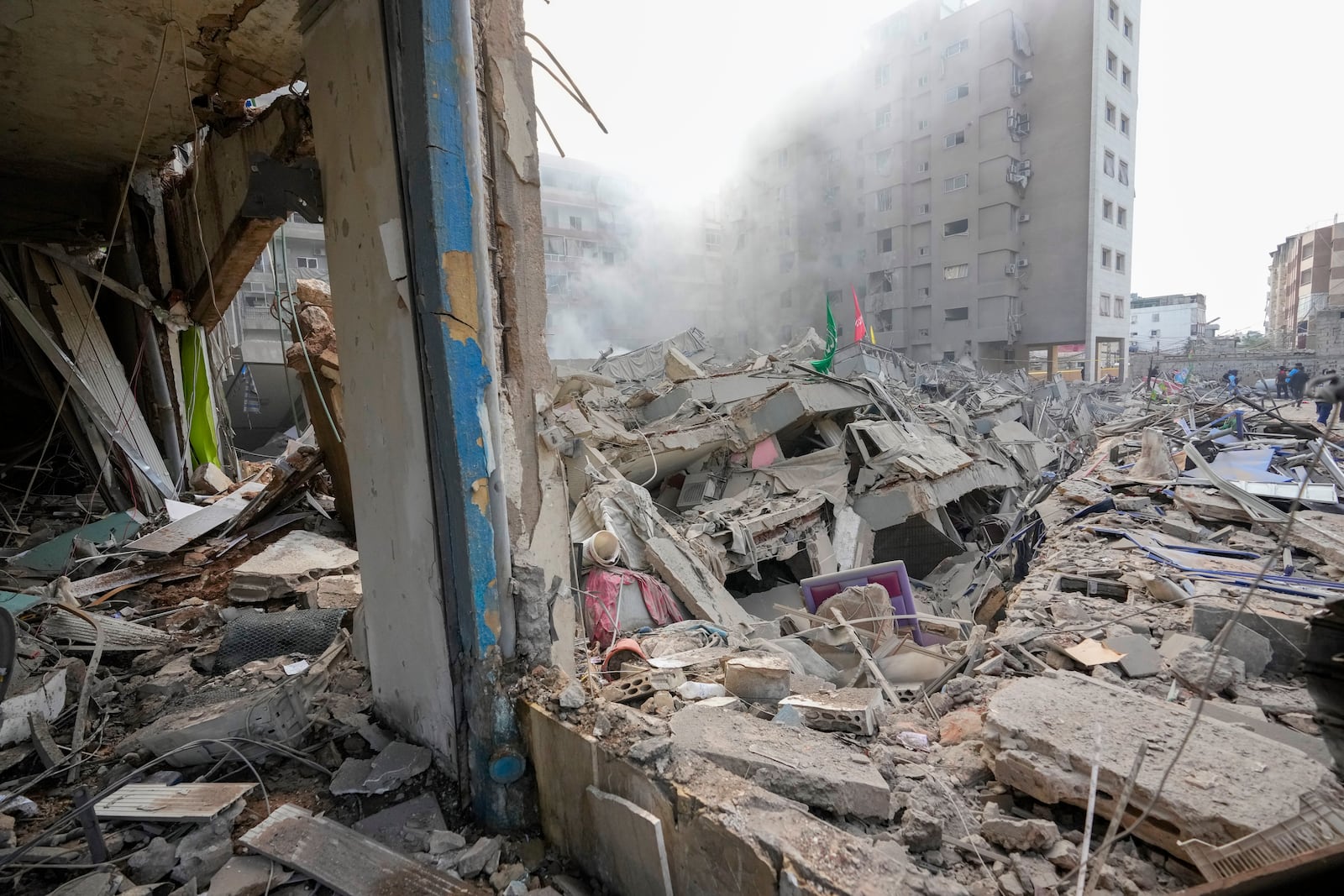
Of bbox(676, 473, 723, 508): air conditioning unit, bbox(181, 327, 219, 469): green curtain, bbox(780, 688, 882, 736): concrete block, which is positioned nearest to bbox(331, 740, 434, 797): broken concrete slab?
bbox(780, 688, 882, 736): concrete block

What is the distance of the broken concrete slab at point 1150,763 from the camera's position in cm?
164

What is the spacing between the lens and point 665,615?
4.98 meters

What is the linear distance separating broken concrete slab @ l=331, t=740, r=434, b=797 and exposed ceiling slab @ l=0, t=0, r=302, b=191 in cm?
355

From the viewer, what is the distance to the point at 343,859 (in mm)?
1967

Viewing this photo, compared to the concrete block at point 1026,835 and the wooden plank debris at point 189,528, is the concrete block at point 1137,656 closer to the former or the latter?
the concrete block at point 1026,835

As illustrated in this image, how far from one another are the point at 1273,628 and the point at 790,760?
2441mm

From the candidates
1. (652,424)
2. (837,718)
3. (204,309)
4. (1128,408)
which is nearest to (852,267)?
(1128,408)

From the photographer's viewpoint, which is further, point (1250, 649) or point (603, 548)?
point (603, 548)

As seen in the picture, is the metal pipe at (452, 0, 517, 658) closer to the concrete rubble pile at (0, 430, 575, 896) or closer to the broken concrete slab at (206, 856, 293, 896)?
the concrete rubble pile at (0, 430, 575, 896)

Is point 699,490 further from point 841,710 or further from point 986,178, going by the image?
point 986,178

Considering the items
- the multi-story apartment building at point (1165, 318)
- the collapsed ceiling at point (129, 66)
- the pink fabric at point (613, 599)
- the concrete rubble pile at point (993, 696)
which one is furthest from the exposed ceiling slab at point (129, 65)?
the multi-story apartment building at point (1165, 318)

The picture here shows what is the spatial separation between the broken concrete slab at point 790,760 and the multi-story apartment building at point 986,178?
32.7 m

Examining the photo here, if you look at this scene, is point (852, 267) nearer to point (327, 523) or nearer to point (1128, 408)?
point (1128, 408)

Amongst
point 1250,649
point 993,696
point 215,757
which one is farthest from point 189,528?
point 1250,649
